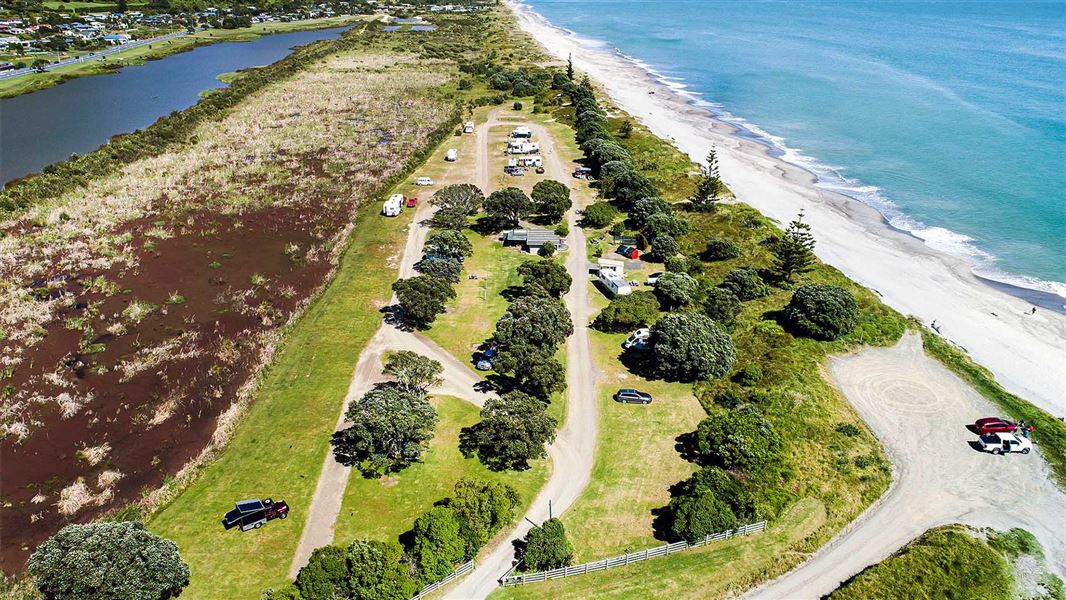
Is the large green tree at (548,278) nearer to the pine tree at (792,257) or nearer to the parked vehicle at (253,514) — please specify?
the pine tree at (792,257)

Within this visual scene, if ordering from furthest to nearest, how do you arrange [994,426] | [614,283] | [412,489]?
1. [614,283]
2. [994,426]
3. [412,489]

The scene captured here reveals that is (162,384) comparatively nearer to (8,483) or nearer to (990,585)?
(8,483)

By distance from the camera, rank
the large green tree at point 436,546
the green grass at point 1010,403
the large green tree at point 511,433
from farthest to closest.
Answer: the green grass at point 1010,403
the large green tree at point 511,433
the large green tree at point 436,546

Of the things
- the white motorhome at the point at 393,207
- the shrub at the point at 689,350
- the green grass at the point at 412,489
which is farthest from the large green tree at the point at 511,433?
the white motorhome at the point at 393,207

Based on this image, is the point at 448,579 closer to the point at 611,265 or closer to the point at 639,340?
the point at 639,340

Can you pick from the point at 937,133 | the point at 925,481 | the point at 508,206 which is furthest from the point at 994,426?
the point at 937,133

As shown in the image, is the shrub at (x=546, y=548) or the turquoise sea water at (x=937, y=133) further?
the turquoise sea water at (x=937, y=133)
